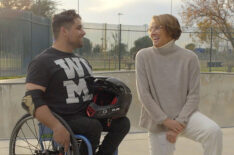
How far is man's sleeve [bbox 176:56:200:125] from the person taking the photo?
251 centimetres

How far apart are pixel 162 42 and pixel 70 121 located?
95 cm

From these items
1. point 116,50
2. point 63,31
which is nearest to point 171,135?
point 63,31

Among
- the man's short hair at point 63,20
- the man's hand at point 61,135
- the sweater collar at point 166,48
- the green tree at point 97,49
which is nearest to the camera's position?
the man's hand at point 61,135

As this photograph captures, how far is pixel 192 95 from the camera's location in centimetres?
257

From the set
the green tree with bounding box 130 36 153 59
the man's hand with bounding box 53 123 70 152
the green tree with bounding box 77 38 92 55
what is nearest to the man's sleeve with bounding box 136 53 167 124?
the man's hand with bounding box 53 123 70 152

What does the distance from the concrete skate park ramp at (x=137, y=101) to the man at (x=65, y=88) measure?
3272mm

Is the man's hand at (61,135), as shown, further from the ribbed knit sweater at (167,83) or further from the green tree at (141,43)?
the green tree at (141,43)

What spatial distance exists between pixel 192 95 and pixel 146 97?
1.13ft

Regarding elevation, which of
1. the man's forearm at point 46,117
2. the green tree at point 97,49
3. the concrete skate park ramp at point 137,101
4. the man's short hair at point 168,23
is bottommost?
the concrete skate park ramp at point 137,101

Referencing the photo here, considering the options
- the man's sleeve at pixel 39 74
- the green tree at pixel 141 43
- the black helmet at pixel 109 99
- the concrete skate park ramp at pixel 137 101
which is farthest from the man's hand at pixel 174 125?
the green tree at pixel 141 43

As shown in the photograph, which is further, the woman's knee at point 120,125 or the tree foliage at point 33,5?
the tree foliage at point 33,5

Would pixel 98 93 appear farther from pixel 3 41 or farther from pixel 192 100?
pixel 3 41

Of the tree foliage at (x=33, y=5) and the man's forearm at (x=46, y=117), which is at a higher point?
the tree foliage at (x=33, y=5)

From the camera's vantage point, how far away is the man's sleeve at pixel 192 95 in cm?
251
